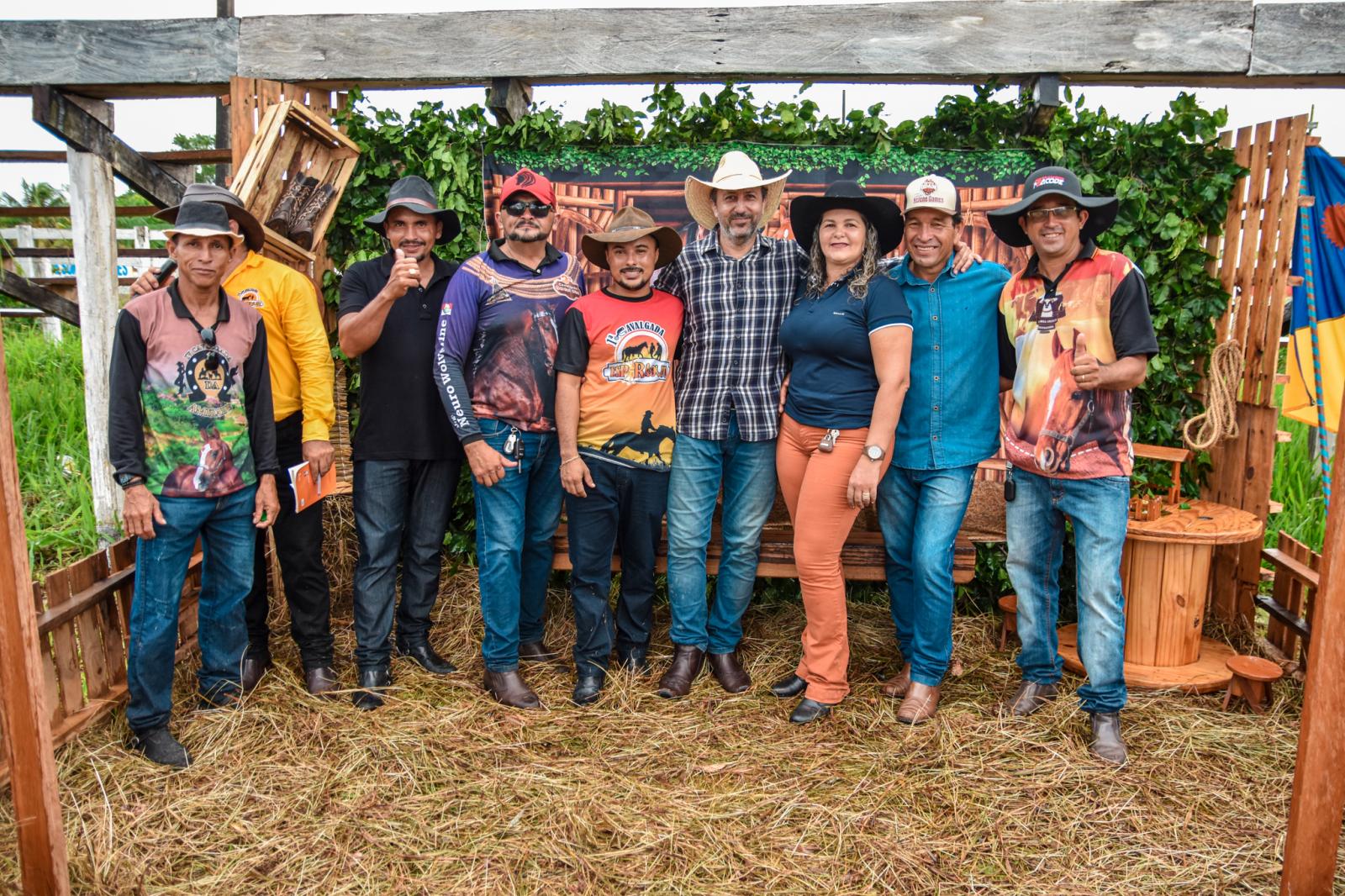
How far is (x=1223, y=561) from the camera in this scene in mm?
5023

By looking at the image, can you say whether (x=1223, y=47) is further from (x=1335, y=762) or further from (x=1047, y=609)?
(x=1335, y=762)

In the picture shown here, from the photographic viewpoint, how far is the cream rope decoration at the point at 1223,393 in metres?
4.76

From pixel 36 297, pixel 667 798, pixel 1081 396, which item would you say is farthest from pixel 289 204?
pixel 1081 396

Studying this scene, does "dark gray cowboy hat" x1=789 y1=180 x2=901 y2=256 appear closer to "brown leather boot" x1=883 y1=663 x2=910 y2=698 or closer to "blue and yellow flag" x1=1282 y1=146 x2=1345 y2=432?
"brown leather boot" x1=883 y1=663 x2=910 y2=698

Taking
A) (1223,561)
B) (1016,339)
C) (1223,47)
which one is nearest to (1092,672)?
(1016,339)

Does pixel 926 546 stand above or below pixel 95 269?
below

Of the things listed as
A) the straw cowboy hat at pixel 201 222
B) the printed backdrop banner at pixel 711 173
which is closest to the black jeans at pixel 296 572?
the straw cowboy hat at pixel 201 222

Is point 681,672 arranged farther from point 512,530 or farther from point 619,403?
point 619,403

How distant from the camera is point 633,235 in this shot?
3.79 meters

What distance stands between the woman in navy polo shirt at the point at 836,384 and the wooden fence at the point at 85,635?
2.90 meters

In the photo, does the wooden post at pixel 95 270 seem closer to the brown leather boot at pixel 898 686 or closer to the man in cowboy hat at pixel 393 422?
the man in cowboy hat at pixel 393 422

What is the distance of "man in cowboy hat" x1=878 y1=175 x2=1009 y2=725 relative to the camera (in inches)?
149

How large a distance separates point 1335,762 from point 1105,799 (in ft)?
4.43

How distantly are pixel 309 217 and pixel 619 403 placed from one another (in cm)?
219
